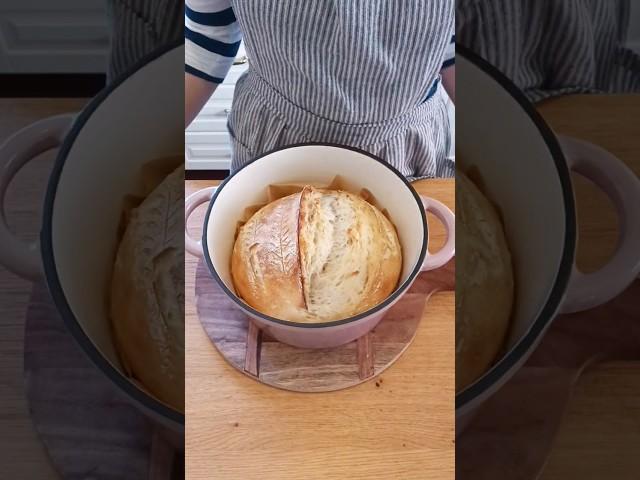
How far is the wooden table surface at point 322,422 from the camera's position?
0.78 ft

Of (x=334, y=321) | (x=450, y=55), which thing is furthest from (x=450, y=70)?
(x=334, y=321)

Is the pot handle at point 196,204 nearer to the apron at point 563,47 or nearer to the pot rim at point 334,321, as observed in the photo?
the pot rim at point 334,321

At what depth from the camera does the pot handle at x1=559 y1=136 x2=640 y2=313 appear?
197 millimetres

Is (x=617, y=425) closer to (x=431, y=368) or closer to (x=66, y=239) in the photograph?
(x=431, y=368)

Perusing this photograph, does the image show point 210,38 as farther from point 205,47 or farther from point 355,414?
point 355,414

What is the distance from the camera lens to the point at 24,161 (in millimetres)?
205

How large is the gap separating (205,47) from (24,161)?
0.07 metres

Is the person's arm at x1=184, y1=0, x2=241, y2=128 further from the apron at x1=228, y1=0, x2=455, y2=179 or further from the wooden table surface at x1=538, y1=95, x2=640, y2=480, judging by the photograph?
the wooden table surface at x1=538, y1=95, x2=640, y2=480

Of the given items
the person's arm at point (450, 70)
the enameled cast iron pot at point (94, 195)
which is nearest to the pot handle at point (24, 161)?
the enameled cast iron pot at point (94, 195)

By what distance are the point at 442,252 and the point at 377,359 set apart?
0.06 meters

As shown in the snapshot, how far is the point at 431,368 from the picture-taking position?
259mm

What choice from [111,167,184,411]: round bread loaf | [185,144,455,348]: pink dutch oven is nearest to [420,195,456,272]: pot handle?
[185,144,455,348]: pink dutch oven

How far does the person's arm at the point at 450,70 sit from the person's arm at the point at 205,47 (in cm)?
8

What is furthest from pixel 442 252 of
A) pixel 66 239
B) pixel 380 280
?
pixel 66 239
